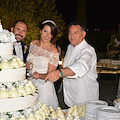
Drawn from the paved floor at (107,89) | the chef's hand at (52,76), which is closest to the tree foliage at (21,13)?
the paved floor at (107,89)

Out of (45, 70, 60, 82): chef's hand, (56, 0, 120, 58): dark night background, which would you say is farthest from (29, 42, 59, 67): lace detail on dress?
(56, 0, 120, 58): dark night background

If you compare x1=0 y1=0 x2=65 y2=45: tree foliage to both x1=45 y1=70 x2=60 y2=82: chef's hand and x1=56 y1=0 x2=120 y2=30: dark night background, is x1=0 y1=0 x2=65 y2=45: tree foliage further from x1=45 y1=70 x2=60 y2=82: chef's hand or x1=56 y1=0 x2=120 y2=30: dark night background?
x1=56 y1=0 x2=120 y2=30: dark night background

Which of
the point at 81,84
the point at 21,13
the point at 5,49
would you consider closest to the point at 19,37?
the point at 81,84

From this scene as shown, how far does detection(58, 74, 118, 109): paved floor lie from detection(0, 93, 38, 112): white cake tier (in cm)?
508

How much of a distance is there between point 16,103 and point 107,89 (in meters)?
8.52

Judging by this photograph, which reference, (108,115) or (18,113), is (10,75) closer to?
(18,113)

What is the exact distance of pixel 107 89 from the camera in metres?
10.4

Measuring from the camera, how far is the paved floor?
28.0ft

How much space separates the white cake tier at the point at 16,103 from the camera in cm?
225

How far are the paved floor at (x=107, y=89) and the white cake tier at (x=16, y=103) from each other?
508 centimetres

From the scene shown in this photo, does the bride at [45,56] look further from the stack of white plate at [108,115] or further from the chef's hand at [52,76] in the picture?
the stack of white plate at [108,115]

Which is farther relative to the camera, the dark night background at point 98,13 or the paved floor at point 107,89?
the dark night background at point 98,13

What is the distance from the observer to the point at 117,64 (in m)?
10.4

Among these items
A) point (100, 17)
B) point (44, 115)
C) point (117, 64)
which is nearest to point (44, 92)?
point (44, 115)
